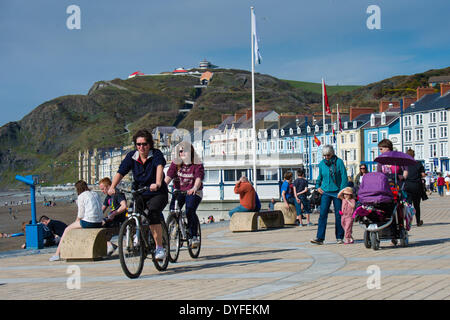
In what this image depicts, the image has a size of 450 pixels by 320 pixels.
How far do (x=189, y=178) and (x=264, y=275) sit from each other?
9.97 feet

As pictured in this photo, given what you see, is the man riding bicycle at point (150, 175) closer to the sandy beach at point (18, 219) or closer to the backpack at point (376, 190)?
the backpack at point (376, 190)

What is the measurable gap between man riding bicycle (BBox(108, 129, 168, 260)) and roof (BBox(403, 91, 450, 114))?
70.4 meters

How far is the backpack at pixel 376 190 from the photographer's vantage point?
394 inches

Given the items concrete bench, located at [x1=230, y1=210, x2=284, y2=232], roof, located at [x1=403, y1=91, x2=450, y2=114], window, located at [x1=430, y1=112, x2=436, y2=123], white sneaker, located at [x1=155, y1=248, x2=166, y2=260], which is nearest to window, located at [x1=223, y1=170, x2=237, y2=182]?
concrete bench, located at [x1=230, y1=210, x2=284, y2=232]

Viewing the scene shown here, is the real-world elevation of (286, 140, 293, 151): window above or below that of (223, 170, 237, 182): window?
above

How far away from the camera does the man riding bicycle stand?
26.6 ft

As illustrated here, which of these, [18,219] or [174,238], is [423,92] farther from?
[174,238]

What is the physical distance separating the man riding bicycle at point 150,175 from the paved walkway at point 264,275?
654mm

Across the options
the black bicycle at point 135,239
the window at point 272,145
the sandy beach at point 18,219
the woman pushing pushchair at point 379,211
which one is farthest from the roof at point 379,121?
the black bicycle at point 135,239

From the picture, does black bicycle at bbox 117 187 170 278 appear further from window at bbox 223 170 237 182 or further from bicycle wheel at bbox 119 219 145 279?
window at bbox 223 170 237 182

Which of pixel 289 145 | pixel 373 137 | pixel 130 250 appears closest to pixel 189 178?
pixel 130 250

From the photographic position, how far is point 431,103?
253ft
